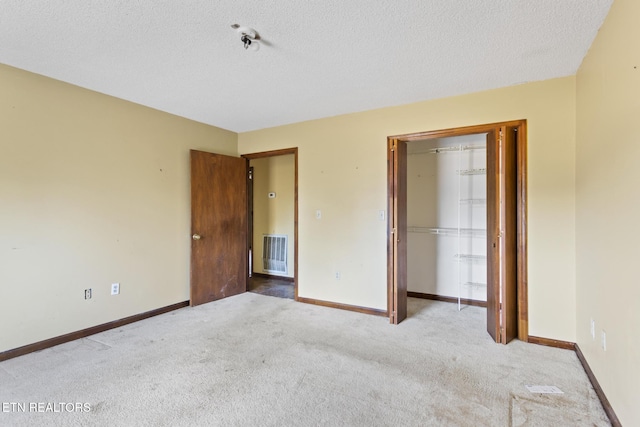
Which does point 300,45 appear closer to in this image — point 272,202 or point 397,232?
point 397,232

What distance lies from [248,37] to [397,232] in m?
2.32

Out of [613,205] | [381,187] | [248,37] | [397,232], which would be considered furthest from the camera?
[381,187]

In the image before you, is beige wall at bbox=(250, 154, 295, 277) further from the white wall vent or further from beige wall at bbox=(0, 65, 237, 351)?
beige wall at bbox=(0, 65, 237, 351)

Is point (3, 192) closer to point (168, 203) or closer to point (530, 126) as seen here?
point (168, 203)

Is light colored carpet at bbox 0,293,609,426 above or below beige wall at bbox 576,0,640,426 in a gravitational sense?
below

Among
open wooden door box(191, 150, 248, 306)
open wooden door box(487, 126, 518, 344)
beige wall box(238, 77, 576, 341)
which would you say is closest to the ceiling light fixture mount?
beige wall box(238, 77, 576, 341)

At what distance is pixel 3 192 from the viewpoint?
2496 millimetres

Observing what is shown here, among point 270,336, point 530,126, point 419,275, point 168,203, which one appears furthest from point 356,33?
point 419,275

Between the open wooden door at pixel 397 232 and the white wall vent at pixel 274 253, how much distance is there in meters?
2.42

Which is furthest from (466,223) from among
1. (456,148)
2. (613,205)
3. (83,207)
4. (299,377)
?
(83,207)

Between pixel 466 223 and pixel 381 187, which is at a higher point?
pixel 381 187

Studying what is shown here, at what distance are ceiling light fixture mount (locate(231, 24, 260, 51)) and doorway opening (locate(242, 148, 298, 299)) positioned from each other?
3073 mm

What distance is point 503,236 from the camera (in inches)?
110

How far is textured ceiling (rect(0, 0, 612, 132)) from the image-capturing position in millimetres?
1800
